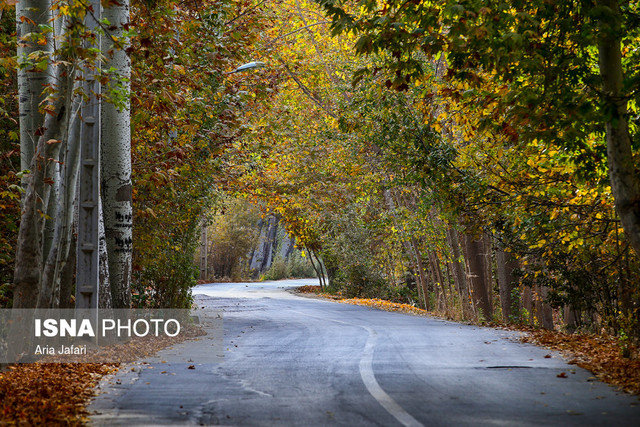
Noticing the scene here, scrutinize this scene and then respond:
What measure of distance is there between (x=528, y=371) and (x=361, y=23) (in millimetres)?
4859

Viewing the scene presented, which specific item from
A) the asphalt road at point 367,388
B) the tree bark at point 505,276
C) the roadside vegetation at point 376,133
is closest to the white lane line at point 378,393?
the asphalt road at point 367,388

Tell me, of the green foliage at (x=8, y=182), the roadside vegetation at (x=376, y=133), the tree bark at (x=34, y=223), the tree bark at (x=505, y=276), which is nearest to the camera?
the roadside vegetation at (x=376, y=133)

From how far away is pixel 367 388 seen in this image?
8.02 m

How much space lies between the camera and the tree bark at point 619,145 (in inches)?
344

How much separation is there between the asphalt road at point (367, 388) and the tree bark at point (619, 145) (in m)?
2.01

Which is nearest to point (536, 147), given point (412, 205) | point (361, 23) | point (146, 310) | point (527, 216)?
point (527, 216)

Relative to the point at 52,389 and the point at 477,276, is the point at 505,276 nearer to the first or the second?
the point at 477,276

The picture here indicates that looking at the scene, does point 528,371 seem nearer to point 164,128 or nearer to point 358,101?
point 164,128

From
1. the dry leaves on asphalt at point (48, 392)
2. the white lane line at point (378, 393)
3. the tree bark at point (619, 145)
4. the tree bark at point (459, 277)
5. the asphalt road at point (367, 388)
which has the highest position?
the tree bark at point (619, 145)

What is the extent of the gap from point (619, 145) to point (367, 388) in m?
4.30

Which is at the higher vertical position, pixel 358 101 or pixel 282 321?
pixel 358 101

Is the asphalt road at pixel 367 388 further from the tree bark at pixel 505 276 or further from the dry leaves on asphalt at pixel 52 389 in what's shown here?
the tree bark at pixel 505 276

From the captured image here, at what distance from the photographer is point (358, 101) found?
798 inches

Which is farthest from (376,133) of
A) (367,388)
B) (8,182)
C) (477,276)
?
(367,388)
